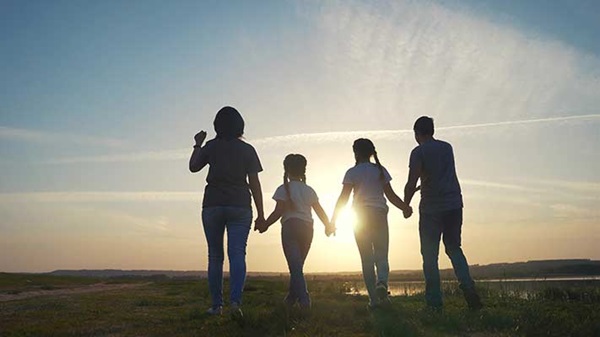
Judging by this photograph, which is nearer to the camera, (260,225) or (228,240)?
(228,240)

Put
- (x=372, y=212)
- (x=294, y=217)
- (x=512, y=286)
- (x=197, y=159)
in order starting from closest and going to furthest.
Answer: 1. (x=197, y=159)
2. (x=372, y=212)
3. (x=294, y=217)
4. (x=512, y=286)

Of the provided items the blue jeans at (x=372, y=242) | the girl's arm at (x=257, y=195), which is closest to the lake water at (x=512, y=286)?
the blue jeans at (x=372, y=242)

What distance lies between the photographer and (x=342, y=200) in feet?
28.7

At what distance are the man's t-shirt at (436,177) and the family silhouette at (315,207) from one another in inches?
0.6

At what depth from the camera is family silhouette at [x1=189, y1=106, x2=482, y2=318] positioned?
25.3 feet

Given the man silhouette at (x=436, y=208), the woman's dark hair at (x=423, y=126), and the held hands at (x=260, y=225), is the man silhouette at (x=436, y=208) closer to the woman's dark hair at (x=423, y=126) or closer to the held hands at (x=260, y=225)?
the woman's dark hair at (x=423, y=126)

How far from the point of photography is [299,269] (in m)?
8.29

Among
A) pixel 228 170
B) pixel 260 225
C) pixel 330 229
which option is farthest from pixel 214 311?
pixel 330 229

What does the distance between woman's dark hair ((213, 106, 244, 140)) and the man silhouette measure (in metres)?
2.63

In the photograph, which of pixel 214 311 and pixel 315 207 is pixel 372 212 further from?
pixel 214 311

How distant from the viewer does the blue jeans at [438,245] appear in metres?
8.04

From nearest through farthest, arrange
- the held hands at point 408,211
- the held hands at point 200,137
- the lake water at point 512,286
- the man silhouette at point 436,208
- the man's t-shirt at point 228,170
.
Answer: the man's t-shirt at point 228,170 → the man silhouette at point 436,208 → the held hands at point 200,137 → the held hands at point 408,211 → the lake water at point 512,286

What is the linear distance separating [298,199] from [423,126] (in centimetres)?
222

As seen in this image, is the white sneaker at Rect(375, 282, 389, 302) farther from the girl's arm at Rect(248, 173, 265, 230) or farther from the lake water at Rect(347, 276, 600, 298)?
the lake water at Rect(347, 276, 600, 298)
